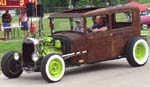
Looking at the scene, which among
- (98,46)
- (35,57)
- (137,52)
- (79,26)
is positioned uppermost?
(79,26)

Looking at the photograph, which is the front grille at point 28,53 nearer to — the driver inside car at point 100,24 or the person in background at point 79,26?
the person in background at point 79,26

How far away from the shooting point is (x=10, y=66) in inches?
438

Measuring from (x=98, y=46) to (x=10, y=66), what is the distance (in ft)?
6.88

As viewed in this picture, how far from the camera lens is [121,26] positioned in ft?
40.7

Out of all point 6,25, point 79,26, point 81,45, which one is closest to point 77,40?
point 81,45

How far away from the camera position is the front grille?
10781 millimetres

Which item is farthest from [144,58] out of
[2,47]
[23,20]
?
[23,20]

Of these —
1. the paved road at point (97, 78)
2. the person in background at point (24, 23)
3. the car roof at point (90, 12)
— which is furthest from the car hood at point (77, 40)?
the person in background at point (24, 23)

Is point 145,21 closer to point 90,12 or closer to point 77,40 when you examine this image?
point 90,12

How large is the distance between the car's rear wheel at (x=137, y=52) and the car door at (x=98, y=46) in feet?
1.78

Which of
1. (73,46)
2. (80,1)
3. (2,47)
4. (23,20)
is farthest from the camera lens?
(80,1)

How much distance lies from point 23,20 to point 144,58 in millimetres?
16097

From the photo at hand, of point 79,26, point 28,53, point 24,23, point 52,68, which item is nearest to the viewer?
point 52,68

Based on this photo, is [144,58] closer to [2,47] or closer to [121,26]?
[121,26]
